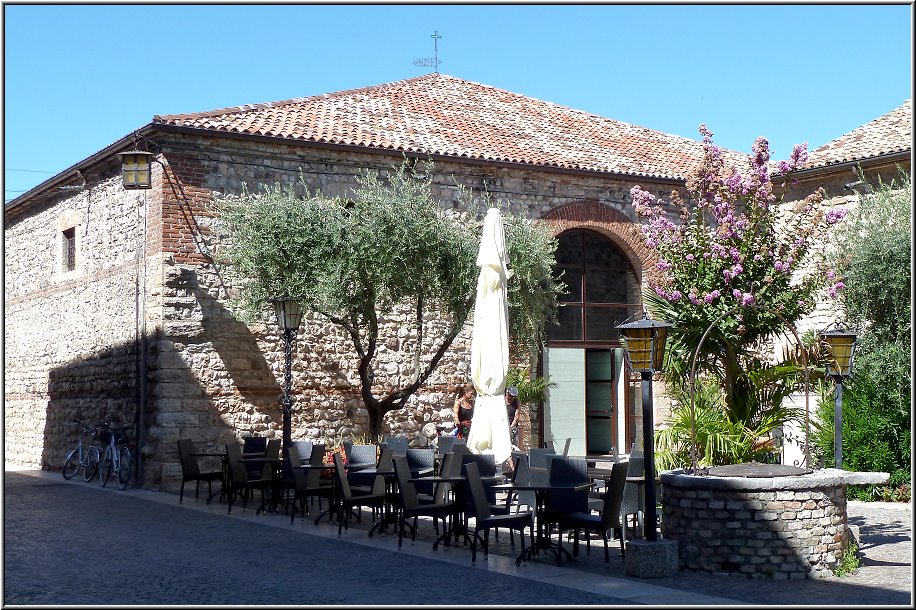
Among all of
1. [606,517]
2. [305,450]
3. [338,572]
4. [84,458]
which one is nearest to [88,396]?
[84,458]

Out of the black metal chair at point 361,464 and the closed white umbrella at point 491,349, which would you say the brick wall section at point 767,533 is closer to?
the closed white umbrella at point 491,349

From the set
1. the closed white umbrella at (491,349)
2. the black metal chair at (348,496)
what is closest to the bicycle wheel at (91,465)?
the black metal chair at (348,496)

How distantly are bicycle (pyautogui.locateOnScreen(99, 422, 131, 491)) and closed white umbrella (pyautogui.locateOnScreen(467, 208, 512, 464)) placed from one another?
6.40 meters

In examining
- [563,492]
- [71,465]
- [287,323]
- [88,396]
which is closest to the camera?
[563,492]

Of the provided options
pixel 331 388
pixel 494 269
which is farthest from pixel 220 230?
pixel 494 269

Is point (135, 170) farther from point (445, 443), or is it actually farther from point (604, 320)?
point (604, 320)

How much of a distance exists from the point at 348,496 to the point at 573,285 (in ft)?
30.6

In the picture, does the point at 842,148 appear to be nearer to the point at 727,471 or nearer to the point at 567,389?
the point at 567,389

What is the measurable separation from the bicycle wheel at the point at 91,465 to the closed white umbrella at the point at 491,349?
7.58 meters

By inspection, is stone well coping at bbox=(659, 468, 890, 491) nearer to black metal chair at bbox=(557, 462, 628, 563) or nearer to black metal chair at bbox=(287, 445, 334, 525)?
black metal chair at bbox=(557, 462, 628, 563)

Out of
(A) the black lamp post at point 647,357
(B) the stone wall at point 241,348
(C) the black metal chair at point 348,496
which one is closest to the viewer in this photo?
(A) the black lamp post at point 647,357

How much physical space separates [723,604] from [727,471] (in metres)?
1.91

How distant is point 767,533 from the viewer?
754 cm

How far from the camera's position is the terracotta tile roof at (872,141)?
1639 centimetres
